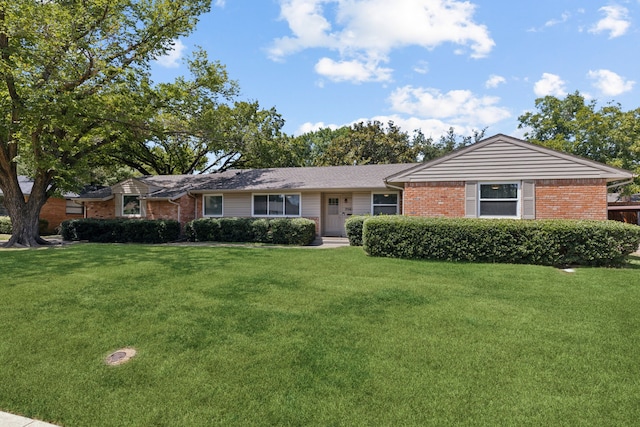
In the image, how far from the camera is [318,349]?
3943mm

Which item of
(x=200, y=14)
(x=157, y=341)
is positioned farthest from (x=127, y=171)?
(x=157, y=341)

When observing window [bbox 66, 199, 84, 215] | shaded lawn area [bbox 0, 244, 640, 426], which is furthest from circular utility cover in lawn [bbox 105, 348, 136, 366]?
window [bbox 66, 199, 84, 215]

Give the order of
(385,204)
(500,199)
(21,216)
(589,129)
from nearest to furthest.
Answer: (500,199)
(21,216)
(385,204)
(589,129)

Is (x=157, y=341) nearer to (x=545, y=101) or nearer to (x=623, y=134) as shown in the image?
(x=623, y=134)

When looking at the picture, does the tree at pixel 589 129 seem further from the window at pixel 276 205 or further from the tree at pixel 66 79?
the tree at pixel 66 79

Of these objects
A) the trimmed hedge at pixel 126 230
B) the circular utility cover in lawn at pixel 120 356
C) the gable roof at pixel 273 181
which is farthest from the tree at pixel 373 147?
the circular utility cover in lawn at pixel 120 356

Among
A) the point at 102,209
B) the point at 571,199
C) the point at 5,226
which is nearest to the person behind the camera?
the point at 571,199

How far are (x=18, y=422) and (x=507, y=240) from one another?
9624 mm

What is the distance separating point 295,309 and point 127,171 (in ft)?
118

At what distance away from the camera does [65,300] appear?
5.53 meters

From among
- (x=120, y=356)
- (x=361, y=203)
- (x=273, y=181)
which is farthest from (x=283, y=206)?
(x=120, y=356)

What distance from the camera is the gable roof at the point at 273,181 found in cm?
1678

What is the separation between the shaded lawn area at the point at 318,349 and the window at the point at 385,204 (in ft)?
30.8

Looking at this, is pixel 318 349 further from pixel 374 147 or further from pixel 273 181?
pixel 374 147
